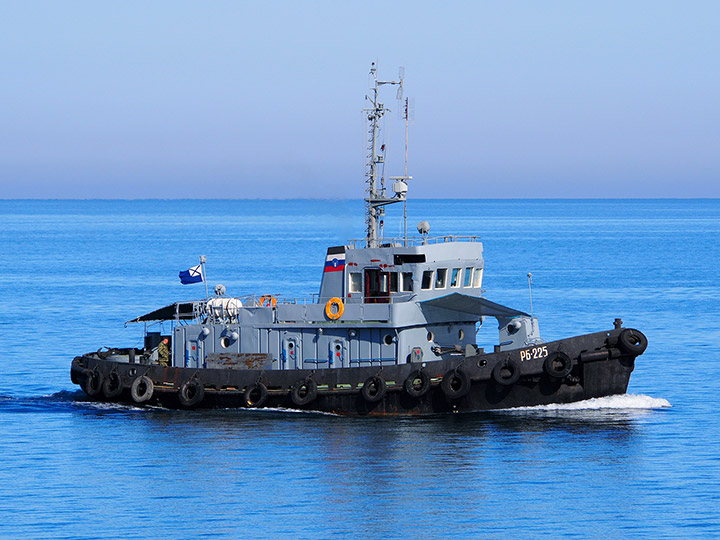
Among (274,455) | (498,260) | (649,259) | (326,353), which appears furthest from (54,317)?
(649,259)

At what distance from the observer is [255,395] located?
34.6 meters

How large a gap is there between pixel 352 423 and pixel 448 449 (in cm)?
381

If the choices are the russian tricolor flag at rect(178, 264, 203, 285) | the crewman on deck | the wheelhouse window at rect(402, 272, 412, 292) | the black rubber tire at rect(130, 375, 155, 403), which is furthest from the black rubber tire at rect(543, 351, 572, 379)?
the crewman on deck

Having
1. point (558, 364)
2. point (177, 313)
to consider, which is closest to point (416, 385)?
point (558, 364)

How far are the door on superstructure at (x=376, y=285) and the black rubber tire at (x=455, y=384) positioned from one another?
10.5 ft

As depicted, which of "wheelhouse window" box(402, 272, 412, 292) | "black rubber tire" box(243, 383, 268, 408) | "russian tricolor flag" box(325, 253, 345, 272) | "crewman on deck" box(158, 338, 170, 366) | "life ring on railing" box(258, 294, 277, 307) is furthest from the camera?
"crewman on deck" box(158, 338, 170, 366)

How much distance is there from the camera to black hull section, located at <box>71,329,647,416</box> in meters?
33.1

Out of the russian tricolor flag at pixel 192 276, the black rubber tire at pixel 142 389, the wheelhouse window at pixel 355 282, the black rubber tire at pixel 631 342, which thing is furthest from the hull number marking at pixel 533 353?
the black rubber tire at pixel 142 389

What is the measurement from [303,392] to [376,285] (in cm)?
400

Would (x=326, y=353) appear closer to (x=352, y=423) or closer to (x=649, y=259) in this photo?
(x=352, y=423)

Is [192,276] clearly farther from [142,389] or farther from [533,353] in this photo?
[533,353]

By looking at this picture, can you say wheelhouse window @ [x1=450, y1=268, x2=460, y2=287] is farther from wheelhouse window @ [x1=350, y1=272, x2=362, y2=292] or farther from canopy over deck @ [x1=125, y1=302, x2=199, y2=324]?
canopy over deck @ [x1=125, y1=302, x2=199, y2=324]

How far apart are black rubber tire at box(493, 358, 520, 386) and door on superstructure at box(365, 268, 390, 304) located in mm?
4061

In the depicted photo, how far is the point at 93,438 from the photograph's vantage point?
33156mm
